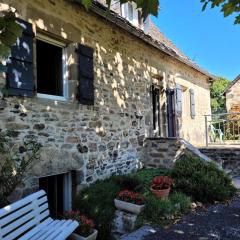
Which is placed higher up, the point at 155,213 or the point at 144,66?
the point at 144,66

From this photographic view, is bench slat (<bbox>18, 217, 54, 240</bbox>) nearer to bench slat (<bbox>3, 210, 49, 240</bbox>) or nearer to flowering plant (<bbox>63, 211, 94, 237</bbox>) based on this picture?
bench slat (<bbox>3, 210, 49, 240</bbox>)

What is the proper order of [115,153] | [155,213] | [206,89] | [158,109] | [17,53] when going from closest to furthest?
1. [17,53]
2. [155,213]
3. [115,153]
4. [158,109]
5. [206,89]

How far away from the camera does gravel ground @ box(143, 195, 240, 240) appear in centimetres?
502

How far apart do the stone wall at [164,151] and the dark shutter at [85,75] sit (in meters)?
2.78

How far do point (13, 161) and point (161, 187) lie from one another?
9.80 feet

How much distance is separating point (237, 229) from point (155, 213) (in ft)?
4.40

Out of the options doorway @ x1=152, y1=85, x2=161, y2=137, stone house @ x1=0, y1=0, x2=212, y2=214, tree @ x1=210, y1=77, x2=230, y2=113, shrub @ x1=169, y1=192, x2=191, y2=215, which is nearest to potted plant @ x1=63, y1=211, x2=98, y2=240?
stone house @ x1=0, y1=0, x2=212, y2=214

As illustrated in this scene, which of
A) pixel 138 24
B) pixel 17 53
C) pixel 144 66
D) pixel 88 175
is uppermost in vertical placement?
pixel 138 24

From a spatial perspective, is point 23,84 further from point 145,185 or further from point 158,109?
point 158,109

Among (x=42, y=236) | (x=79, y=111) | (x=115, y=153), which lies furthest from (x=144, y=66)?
(x=42, y=236)

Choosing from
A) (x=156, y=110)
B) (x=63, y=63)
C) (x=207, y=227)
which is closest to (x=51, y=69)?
(x=63, y=63)

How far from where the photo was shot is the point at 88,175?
22.3 ft

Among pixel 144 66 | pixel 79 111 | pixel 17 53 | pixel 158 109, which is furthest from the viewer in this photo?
pixel 158 109

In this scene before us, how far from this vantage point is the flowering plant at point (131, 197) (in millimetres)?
6051
